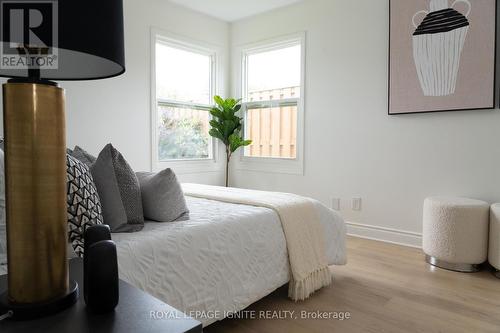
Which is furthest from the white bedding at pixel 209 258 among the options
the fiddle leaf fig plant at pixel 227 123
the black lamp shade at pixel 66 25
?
the fiddle leaf fig plant at pixel 227 123

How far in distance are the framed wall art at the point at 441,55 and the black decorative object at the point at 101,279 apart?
10.1ft

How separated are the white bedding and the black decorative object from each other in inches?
24.1

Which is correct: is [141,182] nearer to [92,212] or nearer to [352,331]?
[92,212]

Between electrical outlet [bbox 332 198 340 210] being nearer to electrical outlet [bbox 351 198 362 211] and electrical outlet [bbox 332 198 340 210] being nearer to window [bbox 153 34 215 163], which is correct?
electrical outlet [bbox 351 198 362 211]

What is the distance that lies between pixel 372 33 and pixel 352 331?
2.79 meters

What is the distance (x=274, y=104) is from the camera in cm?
431

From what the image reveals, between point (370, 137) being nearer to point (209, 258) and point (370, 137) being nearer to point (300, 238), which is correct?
point (300, 238)

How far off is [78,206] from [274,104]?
3.28 meters

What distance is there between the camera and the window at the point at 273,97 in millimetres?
4117

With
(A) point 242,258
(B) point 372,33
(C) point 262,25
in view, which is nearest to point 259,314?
(A) point 242,258

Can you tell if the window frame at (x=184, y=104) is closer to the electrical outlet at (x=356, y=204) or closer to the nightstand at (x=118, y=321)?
the electrical outlet at (x=356, y=204)

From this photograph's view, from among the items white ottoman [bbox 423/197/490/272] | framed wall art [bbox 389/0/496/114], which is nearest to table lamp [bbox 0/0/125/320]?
white ottoman [bbox 423/197/490/272]

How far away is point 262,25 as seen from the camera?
169 inches

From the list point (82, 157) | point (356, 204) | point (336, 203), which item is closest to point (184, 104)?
point (336, 203)
